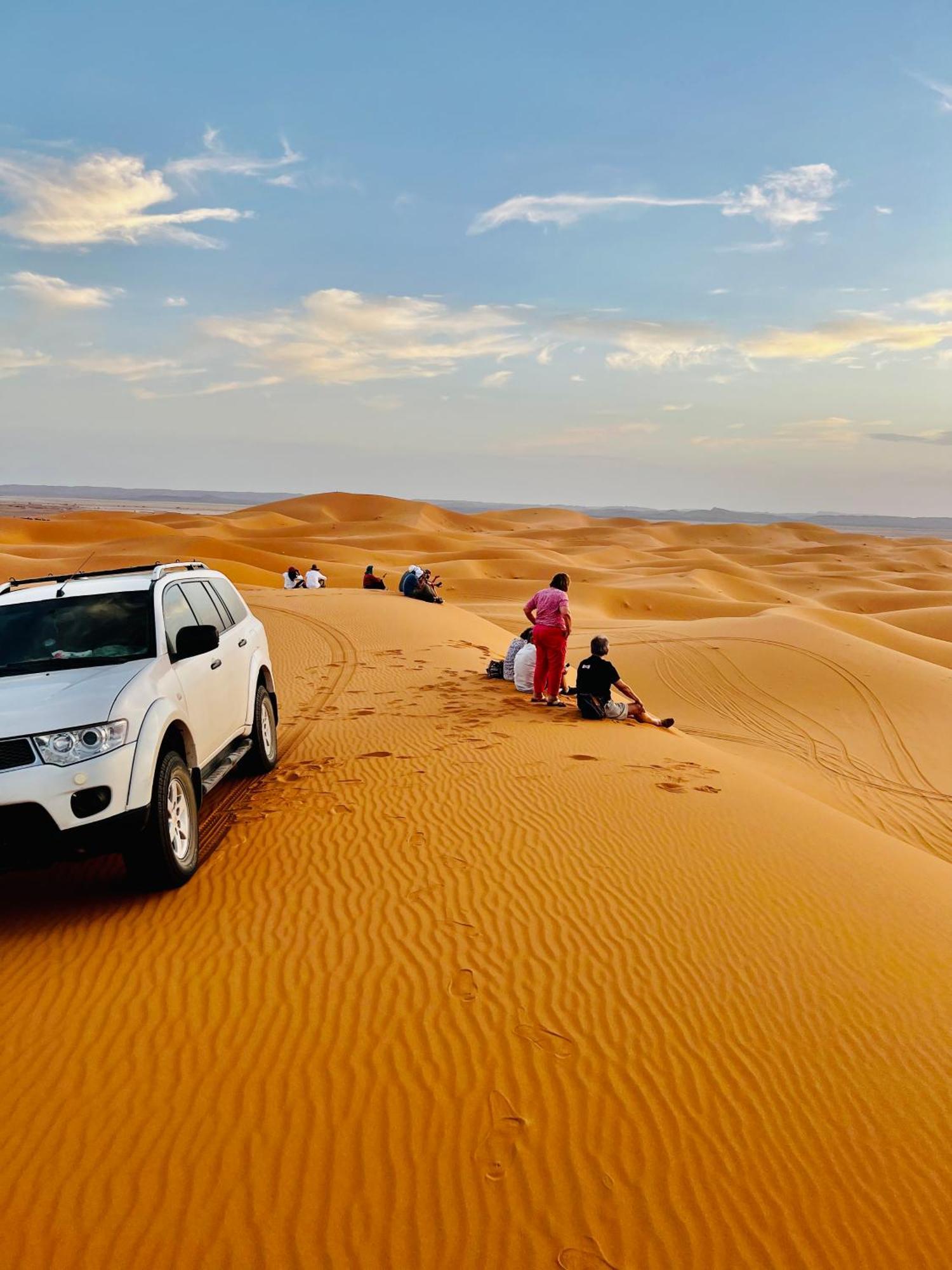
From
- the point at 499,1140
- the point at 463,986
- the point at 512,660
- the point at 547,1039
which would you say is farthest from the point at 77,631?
the point at 512,660

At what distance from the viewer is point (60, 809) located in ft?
14.6

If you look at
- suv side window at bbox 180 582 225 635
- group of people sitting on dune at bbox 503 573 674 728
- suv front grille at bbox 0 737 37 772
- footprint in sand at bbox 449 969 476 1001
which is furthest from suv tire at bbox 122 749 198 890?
group of people sitting on dune at bbox 503 573 674 728

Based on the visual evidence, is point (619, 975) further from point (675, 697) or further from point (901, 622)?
point (901, 622)

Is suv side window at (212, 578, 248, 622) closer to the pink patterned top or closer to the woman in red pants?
the woman in red pants

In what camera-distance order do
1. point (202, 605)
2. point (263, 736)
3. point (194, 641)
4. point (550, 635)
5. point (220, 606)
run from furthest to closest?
1. point (550, 635)
2. point (263, 736)
3. point (220, 606)
4. point (202, 605)
5. point (194, 641)

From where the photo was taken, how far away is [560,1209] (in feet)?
9.93

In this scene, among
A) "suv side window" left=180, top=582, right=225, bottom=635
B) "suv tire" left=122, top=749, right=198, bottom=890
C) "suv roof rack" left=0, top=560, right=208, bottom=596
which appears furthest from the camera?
"suv side window" left=180, top=582, right=225, bottom=635

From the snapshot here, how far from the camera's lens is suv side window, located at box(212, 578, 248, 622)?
7594mm

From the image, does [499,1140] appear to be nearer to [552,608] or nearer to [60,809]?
[60,809]

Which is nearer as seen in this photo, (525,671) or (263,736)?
(263,736)

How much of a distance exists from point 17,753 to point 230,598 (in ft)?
11.6

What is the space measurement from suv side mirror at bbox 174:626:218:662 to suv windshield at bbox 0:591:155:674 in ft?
0.63

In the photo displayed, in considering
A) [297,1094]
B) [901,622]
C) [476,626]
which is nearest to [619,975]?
[297,1094]

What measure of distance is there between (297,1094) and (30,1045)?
4.49 ft
